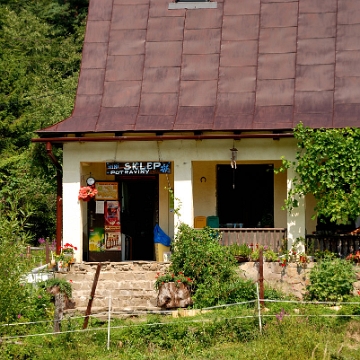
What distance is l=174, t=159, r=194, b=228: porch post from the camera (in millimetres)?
22859

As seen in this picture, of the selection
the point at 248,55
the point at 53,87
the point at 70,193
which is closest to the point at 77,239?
the point at 70,193

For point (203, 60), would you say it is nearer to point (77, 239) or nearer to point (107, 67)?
point (107, 67)

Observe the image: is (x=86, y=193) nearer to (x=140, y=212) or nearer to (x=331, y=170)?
(x=140, y=212)

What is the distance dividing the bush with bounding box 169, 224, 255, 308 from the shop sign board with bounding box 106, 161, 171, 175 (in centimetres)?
146

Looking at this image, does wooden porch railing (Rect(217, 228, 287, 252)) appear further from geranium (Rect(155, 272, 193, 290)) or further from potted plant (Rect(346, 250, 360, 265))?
geranium (Rect(155, 272, 193, 290))

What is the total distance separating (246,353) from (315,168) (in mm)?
5731

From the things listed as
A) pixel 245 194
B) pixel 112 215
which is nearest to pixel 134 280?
pixel 112 215

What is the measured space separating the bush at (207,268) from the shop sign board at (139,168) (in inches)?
57.7

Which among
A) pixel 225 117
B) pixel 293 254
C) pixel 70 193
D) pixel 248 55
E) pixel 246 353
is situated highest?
pixel 248 55

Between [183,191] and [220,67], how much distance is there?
3.08 m

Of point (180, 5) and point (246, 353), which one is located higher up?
point (180, 5)

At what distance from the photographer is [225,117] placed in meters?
22.9

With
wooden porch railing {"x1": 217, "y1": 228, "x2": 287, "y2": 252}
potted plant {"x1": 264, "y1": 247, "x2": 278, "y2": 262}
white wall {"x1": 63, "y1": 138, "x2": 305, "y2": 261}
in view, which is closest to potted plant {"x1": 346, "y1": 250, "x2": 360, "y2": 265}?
potted plant {"x1": 264, "y1": 247, "x2": 278, "y2": 262}

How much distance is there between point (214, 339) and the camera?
58.7ft
